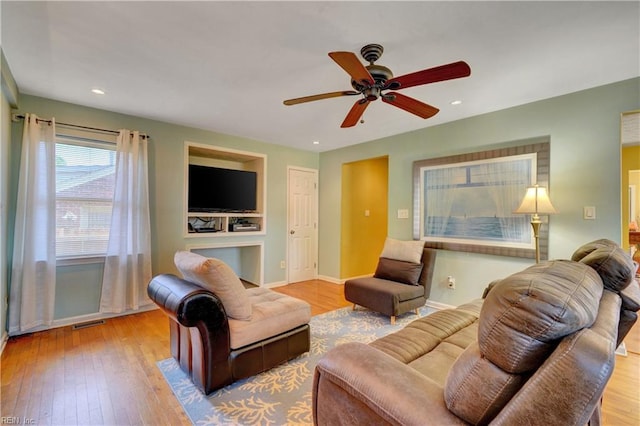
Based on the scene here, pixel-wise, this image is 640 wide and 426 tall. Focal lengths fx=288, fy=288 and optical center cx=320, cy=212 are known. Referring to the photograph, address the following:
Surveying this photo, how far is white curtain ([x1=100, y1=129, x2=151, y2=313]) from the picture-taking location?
10.6 feet

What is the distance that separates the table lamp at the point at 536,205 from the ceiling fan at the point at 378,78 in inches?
54.4

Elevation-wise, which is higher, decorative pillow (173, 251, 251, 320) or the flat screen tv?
the flat screen tv

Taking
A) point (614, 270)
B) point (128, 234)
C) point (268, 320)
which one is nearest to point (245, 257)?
point (128, 234)

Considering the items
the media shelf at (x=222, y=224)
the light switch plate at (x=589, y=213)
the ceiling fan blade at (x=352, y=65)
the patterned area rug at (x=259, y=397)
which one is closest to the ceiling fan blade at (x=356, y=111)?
the ceiling fan blade at (x=352, y=65)

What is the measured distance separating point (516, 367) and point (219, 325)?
64.3 inches

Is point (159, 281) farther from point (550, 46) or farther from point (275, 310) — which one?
point (550, 46)

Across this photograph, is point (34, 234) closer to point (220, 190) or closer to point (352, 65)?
point (220, 190)

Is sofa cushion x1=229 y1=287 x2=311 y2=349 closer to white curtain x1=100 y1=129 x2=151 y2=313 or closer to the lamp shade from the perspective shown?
white curtain x1=100 y1=129 x2=151 y2=313

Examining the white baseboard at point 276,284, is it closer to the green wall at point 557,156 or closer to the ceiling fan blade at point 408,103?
the green wall at point 557,156

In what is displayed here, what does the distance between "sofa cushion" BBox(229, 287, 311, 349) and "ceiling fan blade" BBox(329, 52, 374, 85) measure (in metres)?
1.75

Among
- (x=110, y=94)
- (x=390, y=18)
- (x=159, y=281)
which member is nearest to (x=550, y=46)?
(x=390, y=18)

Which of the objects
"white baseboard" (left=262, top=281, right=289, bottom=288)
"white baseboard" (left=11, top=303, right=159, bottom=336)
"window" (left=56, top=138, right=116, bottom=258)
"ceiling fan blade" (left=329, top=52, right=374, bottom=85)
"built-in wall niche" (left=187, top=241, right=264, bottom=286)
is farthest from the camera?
"white baseboard" (left=262, top=281, right=289, bottom=288)

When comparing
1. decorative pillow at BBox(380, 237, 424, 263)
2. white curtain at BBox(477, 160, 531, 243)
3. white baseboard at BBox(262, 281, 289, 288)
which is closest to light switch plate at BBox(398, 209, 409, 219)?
decorative pillow at BBox(380, 237, 424, 263)

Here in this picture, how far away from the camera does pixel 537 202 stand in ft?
8.91
